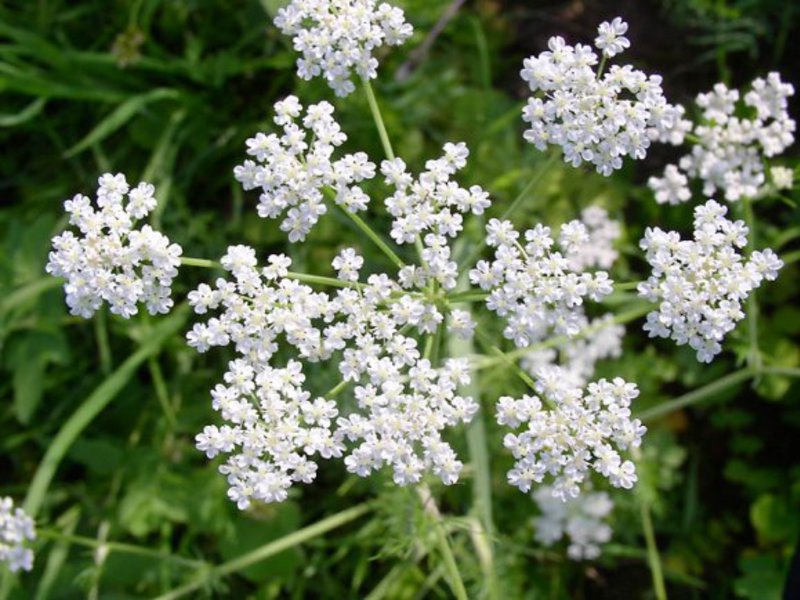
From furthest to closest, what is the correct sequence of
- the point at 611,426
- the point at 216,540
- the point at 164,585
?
1. the point at 216,540
2. the point at 164,585
3. the point at 611,426

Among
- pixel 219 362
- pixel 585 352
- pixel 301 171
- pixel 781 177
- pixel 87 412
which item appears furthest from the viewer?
pixel 219 362

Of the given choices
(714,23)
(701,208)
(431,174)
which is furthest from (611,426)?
(714,23)

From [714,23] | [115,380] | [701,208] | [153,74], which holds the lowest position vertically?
[115,380]

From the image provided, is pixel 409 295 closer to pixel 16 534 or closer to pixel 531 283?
pixel 531 283

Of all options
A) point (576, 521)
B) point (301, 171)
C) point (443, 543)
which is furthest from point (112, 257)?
point (576, 521)

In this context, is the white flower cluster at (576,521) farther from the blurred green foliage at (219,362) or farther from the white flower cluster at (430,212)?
the white flower cluster at (430,212)

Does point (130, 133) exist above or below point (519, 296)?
above

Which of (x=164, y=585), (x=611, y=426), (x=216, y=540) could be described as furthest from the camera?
(x=216, y=540)

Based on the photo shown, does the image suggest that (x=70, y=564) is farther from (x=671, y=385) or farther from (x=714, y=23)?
(x=714, y=23)
